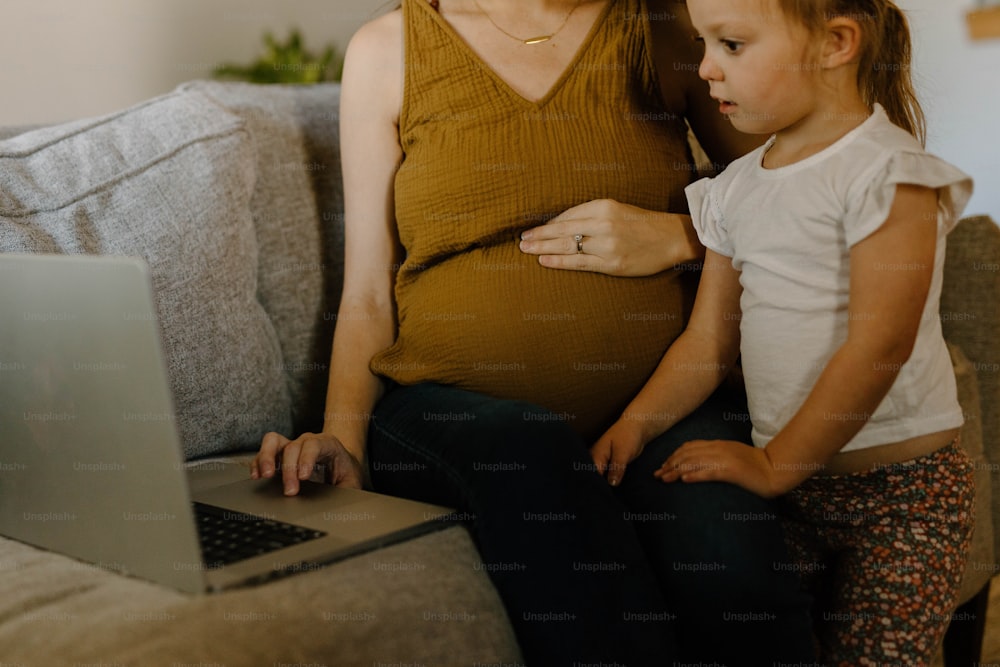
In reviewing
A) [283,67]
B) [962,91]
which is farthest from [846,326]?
[962,91]

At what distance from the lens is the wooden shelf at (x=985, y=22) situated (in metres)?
2.56

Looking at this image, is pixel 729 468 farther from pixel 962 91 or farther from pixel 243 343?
pixel 962 91

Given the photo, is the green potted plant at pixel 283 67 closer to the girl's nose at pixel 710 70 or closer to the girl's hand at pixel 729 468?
the girl's nose at pixel 710 70

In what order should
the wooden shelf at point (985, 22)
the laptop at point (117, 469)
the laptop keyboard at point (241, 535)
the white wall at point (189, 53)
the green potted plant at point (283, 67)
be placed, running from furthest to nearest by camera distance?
the wooden shelf at point (985, 22) < the green potted plant at point (283, 67) < the white wall at point (189, 53) < the laptop keyboard at point (241, 535) < the laptop at point (117, 469)

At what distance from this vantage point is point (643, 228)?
46.8 inches

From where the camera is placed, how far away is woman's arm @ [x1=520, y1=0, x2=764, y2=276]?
1.16 meters

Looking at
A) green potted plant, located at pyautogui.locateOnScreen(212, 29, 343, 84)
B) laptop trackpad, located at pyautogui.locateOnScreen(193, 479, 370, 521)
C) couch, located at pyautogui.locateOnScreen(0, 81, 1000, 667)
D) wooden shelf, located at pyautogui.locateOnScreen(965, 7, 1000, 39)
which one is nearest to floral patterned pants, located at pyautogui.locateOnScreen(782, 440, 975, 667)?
couch, located at pyautogui.locateOnScreen(0, 81, 1000, 667)

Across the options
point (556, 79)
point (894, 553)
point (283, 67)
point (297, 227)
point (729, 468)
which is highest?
point (556, 79)

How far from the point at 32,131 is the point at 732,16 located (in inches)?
38.7

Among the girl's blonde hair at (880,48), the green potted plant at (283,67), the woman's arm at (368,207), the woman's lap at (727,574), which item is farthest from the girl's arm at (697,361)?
the green potted plant at (283,67)

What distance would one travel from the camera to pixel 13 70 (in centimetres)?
195

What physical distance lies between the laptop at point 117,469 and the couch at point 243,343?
24 mm

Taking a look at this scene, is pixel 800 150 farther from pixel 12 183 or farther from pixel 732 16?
pixel 12 183

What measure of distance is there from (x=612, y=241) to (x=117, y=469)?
610mm
